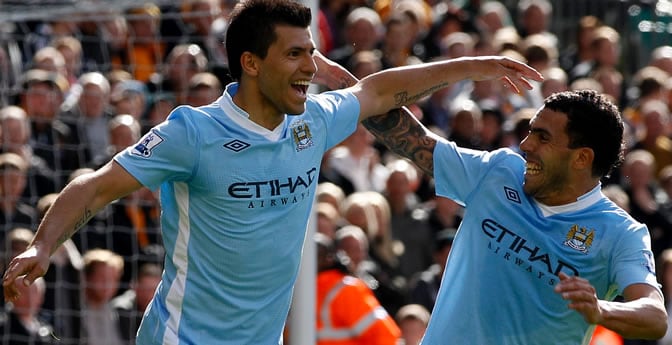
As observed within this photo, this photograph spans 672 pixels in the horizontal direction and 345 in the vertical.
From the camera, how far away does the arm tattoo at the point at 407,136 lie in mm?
6590

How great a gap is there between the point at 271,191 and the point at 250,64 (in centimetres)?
53

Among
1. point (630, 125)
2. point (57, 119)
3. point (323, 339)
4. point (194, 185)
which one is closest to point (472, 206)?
point (194, 185)

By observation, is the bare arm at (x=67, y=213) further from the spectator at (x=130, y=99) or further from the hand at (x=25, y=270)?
the spectator at (x=130, y=99)

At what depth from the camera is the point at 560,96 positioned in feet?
20.5

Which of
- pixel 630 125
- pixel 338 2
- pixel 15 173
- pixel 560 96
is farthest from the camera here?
pixel 338 2

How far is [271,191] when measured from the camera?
19.3 feet

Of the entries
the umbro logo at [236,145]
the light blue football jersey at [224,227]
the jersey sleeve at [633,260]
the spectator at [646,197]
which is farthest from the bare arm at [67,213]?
the spectator at [646,197]

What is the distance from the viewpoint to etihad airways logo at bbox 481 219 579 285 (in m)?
6.21

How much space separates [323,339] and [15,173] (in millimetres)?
2775

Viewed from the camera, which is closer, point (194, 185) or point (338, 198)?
point (194, 185)

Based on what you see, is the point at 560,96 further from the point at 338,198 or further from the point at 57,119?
the point at 57,119

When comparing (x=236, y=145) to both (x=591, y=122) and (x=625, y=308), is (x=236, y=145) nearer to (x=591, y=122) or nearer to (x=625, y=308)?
(x=591, y=122)

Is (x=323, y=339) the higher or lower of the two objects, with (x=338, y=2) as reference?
lower

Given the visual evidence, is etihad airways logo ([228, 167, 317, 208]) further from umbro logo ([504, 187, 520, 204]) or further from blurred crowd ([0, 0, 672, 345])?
blurred crowd ([0, 0, 672, 345])
